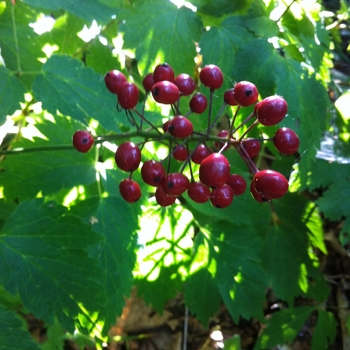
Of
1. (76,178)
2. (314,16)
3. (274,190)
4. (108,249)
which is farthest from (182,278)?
(314,16)

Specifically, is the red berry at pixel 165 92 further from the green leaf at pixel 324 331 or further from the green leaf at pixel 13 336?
the green leaf at pixel 324 331

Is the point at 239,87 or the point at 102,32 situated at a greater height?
the point at 239,87

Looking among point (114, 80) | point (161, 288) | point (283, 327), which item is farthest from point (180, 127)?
point (283, 327)

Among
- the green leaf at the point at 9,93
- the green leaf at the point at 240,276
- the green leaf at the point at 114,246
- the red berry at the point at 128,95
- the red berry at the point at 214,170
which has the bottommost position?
the green leaf at the point at 240,276

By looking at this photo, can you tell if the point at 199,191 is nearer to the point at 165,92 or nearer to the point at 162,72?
the point at 165,92

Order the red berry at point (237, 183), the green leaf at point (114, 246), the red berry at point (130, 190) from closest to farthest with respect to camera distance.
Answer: the red berry at point (237, 183) < the red berry at point (130, 190) < the green leaf at point (114, 246)

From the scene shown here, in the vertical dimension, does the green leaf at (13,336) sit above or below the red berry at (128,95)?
below

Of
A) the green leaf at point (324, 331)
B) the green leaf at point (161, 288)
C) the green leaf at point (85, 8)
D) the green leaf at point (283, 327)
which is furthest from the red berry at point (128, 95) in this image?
the green leaf at point (324, 331)

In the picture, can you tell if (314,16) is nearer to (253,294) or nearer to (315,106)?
(315,106)

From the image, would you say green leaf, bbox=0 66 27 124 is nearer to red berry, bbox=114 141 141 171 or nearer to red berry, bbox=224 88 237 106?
red berry, bbox=114 141 141 171
